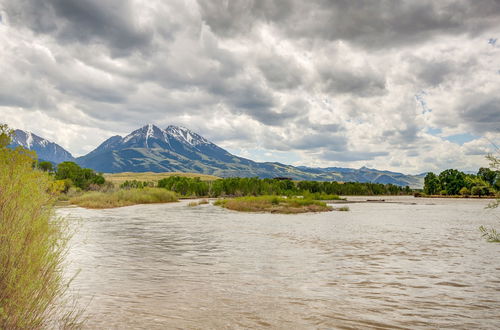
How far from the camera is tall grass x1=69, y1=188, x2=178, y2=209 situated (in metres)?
74.9

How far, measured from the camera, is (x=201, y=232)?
34281 mm

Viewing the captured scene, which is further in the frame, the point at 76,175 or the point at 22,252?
the point at 76,175

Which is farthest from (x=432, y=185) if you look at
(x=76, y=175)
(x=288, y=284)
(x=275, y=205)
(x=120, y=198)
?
(x=288, y=284)

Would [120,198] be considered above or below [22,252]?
below

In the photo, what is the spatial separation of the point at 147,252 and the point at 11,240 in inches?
641

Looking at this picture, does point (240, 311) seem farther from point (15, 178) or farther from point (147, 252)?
point (147, 252)

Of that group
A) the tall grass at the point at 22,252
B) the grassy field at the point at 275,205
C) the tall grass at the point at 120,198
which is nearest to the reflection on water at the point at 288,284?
the tall grass at the point at 22,252

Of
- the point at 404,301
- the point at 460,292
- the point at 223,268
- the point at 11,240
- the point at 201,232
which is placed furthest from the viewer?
the point at 201,232

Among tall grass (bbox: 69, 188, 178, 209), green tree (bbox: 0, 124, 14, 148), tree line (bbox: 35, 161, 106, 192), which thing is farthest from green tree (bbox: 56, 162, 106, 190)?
green tree (bbox: 0, 124, 14, 148)

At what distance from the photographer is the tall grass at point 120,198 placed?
7488cm

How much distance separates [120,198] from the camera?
83812 mm

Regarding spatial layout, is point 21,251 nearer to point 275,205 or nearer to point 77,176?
point 275,205

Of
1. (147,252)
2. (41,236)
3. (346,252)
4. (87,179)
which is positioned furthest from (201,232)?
(87,179)

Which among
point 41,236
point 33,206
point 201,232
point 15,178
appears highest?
point 15,178
